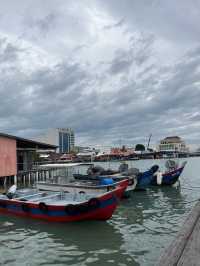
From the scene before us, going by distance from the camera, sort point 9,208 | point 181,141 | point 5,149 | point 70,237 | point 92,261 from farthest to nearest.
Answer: point 181,141
point 5,149
point 9,208
point 70,237
point 92,261

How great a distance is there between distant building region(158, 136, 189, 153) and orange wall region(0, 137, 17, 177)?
158048 millimetres

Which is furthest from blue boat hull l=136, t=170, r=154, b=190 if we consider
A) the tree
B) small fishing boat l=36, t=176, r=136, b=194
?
the tree

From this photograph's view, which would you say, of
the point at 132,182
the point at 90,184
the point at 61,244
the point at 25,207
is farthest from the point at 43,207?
the point at 132,182

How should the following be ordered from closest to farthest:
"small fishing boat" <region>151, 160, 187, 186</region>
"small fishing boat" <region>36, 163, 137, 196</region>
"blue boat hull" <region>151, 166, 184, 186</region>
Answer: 1. "small fishing boat" <region>36, 163, 137, 196</region>
2. "small fishing boat" <region>151, 160, 187, 186</region>
3. "blue boat hull" <region>151, 166, 184, 186</region>

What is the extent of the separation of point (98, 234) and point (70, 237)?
3.45 feet

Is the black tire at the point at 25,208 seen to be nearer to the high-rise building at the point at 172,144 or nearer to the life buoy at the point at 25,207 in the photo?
the life buoy at the point at 25,207

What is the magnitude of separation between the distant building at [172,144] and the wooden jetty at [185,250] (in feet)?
580

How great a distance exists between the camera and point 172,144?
185m

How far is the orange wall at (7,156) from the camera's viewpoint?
27.6 meters

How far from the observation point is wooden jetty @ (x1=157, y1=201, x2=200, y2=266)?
5.47 metres

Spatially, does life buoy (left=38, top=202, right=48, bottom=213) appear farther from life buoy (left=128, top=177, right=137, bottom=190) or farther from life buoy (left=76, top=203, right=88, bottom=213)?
life buoy (left=128, top=177, right=137, bottom=190)

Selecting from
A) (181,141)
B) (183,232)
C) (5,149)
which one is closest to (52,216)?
(183,232)

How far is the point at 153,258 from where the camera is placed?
29.2 ft

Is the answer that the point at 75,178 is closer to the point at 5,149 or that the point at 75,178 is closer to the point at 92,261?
the point at 5,149
